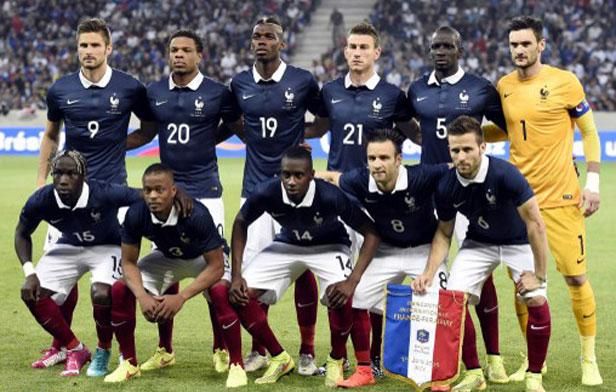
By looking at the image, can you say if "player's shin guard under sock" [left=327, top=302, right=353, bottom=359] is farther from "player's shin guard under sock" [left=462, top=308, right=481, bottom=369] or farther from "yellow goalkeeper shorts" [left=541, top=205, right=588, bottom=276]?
"yellow goalkeeper shorts" [left=541, top=205, right=588, bottom=276]

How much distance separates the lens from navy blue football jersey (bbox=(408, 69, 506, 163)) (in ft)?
23.6

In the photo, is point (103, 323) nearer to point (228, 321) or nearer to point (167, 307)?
point (167, 307)

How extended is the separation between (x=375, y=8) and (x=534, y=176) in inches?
1093

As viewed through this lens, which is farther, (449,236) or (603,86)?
(603,86)

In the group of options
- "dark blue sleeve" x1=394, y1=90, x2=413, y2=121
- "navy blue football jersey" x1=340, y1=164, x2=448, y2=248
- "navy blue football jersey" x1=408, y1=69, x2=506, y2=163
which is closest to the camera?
"navy blue football jersey" x1=340, y1=164, x2=448, y2=248

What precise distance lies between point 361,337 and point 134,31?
28910 millimetres

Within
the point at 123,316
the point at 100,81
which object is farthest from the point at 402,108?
the point at 123,316

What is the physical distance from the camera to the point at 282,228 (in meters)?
7.30

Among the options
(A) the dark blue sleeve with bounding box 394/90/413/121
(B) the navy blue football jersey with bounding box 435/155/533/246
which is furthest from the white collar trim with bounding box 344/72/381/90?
(B) the navy blue football jersey with bounding box 435/155/533/246

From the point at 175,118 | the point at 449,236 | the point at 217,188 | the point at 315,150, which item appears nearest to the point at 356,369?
the point at 449,236

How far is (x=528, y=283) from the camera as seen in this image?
6.44 meters

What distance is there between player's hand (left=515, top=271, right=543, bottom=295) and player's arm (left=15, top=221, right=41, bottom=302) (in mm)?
3094

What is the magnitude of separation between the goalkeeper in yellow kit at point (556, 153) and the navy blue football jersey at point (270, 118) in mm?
1480

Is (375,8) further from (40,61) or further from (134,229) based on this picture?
(134,229)
